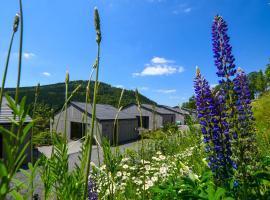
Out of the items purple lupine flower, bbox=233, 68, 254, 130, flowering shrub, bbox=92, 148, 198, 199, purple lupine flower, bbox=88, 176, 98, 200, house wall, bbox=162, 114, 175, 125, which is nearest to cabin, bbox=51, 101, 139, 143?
house wall, bbox=162, 114, 175, 125

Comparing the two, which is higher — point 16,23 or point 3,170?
point 16,23

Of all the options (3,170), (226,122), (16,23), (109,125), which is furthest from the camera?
(109,125)

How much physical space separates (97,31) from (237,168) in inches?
95.6

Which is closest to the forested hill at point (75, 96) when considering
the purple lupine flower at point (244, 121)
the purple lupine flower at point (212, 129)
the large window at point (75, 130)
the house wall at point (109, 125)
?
the purple lupine flower at point (212, 129)

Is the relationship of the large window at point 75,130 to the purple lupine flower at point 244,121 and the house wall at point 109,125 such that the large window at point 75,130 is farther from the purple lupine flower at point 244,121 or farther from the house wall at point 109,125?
the purple lupine flower at point 244,121

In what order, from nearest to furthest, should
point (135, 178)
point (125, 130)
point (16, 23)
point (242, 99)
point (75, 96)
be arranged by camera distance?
1. point (16, 23)
2. point (75, 96)
3. point (242, 99)
4. point (135, 178)
5. point (125, 130)

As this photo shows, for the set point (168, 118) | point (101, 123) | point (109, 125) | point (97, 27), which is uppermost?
point (168, 118)

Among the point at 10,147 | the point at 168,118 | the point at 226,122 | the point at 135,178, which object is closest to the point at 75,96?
the point at 10,147

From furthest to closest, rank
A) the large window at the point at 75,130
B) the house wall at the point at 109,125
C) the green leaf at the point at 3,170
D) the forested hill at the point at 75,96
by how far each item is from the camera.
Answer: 1. the large window at the point at 75,130
2. the house wall at the point at 109,125
3. the forested hill at the point at 75,96
4. the green leaf at the point at 3,170

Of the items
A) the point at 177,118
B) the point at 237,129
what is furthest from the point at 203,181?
the point at 177,118

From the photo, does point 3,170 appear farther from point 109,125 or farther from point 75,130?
point 75,130

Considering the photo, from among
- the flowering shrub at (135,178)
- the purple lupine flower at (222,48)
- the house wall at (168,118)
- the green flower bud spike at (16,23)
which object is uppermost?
the house wall at (168,118)

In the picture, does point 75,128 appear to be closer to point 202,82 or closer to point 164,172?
point 164,172

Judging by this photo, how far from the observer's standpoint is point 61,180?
3.57ft
